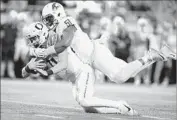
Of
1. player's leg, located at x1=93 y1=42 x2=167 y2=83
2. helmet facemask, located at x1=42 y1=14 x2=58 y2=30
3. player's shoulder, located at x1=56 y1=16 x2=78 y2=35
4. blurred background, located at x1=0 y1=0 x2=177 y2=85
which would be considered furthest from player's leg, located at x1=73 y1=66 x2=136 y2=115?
blurred background, located at x1=0 y1=0 x2=177 y2=85

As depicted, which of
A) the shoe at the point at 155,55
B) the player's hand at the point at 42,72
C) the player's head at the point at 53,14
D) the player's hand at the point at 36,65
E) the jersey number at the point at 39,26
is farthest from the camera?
the shoe at the point at 155,55

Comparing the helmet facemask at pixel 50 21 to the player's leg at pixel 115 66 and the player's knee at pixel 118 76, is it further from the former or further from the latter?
the player's knee at pixel 118 76

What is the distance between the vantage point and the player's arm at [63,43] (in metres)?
7.52

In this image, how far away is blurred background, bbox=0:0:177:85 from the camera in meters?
18.0

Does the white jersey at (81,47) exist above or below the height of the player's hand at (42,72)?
above

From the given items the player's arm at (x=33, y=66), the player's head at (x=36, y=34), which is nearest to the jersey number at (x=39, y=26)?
the player's head at (x=36, y=34)

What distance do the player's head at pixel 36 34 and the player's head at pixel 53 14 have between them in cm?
15

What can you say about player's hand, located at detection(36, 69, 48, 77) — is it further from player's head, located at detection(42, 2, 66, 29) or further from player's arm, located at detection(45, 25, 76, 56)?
player's head, located at detection(42, 2, 66, 29)

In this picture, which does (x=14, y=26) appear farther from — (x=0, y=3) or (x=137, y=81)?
(x=137, y=81)

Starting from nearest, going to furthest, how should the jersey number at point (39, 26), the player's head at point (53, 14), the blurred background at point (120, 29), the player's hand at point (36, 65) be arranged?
the player's hand at point (36, 65)
the jersey number at point (39, 26)
the player's head at point (53, 14)
the blurred background at point (120, 29)

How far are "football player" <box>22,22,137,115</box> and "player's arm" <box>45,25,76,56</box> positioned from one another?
14 centimetres

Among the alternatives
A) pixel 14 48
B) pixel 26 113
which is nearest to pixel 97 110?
pixel 26 113

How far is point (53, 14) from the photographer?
7871 mm

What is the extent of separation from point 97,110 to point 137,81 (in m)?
10.1
